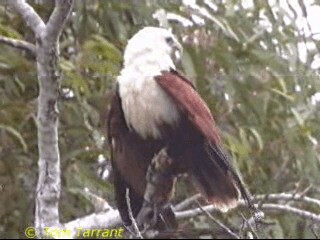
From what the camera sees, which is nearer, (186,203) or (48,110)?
(48,110)

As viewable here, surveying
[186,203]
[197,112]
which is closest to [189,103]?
[197,112]

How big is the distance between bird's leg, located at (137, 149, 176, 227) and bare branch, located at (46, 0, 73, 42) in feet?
0.72

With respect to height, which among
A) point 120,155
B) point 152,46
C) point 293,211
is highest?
point 152,46

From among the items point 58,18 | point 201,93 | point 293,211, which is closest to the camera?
point 58,18

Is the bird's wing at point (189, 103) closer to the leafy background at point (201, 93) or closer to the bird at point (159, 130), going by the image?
the bird at point (159, 130)

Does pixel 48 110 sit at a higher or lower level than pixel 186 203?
higher

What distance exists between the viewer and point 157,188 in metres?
1.23

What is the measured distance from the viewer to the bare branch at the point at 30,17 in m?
1.12

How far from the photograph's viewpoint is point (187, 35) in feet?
4.62

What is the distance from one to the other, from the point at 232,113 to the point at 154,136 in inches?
7.8

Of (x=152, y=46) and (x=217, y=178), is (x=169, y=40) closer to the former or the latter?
(x=152, y=46)

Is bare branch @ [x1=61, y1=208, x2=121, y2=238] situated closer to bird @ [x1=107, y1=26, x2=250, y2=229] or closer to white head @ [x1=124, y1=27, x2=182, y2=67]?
bird @ [x1=107, y1=26, x2=250, y2=229]

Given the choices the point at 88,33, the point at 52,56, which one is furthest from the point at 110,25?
the point at 52,56

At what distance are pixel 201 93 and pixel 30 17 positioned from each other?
0.96 feet
